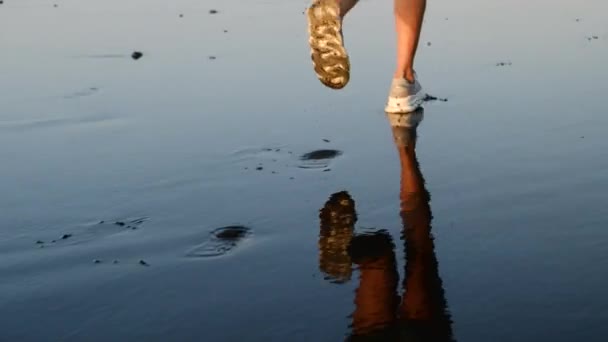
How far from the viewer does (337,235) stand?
10.8ft

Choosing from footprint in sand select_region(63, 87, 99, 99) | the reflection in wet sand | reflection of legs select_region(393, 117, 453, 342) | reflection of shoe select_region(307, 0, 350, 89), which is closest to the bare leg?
reflection of shoe select_region(307, 0, 350, 89)

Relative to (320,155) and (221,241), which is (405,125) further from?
(221,241)

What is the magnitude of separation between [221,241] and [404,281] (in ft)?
2.13

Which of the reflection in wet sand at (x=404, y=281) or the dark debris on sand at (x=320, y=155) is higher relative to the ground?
the dark debris on sand at (x=320, y=155)

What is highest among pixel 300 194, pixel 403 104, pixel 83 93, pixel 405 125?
pixel 83 93

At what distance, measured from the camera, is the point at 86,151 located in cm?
454

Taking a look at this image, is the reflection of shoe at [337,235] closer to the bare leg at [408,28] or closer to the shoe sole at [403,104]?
the shoe sole at [403,104]

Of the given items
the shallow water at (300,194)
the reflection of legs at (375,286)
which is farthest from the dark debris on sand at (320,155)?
the reflection of legs at (375,286)

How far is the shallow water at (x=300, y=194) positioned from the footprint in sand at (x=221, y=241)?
0.01m

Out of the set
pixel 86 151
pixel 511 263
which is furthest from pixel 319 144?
pixel 511 263

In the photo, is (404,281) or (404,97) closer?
(404,281)

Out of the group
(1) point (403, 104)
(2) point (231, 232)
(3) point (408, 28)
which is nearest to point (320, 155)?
(1) point (403, 104)

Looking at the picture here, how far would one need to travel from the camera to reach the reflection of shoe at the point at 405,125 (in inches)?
177

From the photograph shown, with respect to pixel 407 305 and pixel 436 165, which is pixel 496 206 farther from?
pixel 407 305
